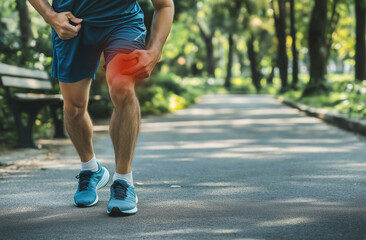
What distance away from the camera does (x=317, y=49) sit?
21531mm

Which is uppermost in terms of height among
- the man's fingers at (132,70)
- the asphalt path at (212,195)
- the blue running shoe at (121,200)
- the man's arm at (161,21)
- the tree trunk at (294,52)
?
the man's arm at (161,21)

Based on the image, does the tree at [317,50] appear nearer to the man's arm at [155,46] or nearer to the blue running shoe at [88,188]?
the blue running shoe at [88,188]

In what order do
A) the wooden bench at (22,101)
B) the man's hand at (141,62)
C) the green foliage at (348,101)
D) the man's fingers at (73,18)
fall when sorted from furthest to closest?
the green foliage at (348,101), the wooden bench at (22,101), the man's fingers at (73,18), the man's hand at (141,62)

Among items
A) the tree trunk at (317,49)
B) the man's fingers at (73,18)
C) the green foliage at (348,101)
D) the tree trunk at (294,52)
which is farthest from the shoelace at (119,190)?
the tree trunk at (294,52)

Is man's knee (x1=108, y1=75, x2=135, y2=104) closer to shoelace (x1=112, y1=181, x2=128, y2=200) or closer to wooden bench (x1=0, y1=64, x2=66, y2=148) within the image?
shoelace (x1=112, y1=181, x2=128, y2=200)

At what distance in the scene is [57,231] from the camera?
3.61 metres

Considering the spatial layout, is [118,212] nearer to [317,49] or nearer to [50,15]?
[50,15]

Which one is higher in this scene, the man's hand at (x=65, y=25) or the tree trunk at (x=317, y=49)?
the man's hand at (x=65, y=25)

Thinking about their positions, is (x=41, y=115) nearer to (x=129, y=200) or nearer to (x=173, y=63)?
(x=129, y=200)

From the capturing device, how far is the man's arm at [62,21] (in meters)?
4.03

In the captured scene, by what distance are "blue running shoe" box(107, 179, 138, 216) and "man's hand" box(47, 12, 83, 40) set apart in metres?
0.98

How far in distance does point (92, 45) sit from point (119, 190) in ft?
3.15

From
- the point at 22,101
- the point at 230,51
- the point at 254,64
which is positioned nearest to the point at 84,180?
the point at 22,101

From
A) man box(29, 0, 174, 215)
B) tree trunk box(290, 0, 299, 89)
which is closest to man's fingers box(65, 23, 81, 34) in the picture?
man box(29, 0, 174, 215)
